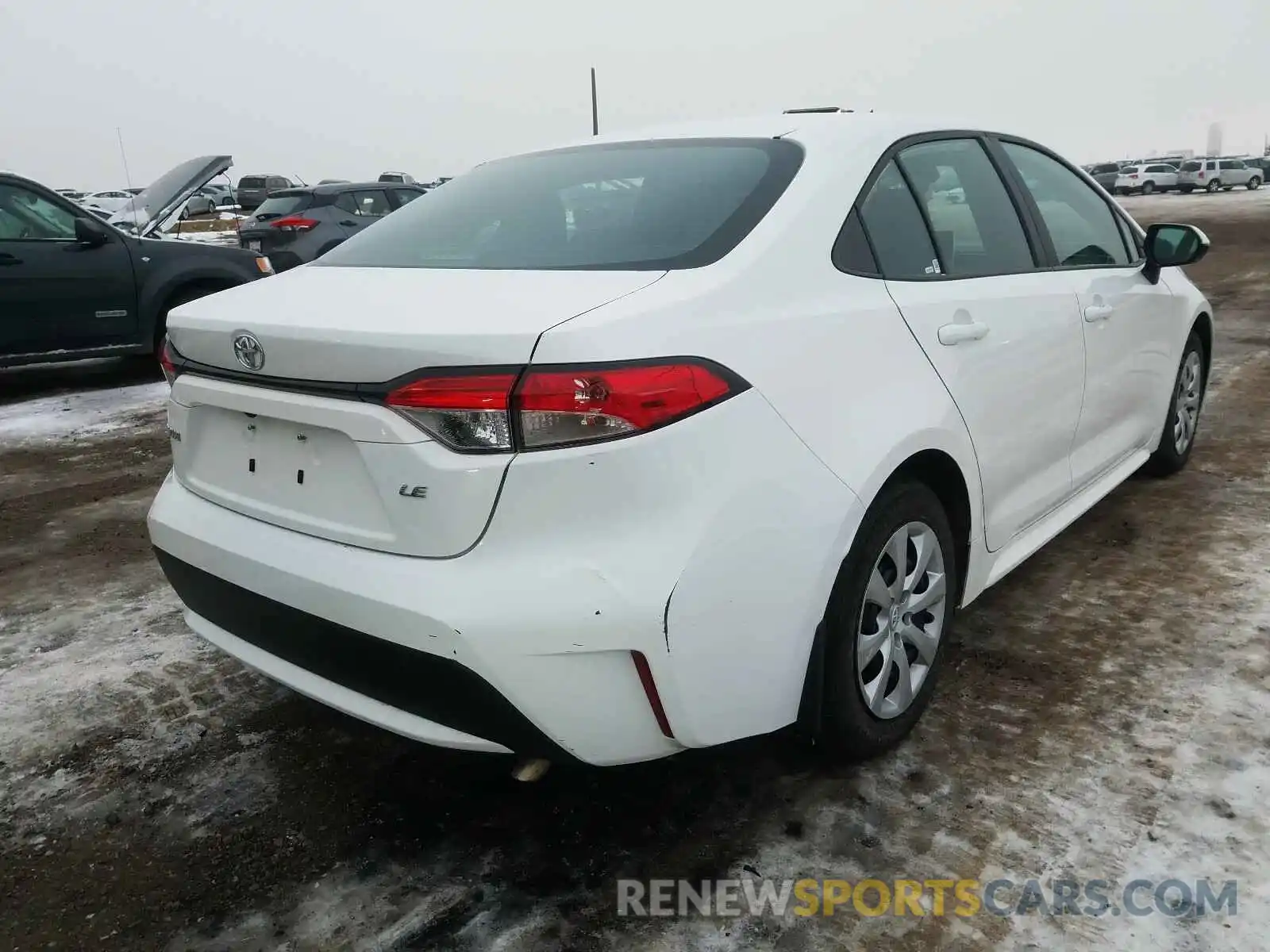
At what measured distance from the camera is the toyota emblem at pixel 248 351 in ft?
6.57

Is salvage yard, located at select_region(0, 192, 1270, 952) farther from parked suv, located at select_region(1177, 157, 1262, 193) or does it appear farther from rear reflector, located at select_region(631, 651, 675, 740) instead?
parked suv, located at select_region(1177, 157, 1262, 193)

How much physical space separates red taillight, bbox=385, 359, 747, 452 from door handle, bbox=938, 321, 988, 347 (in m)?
0.94

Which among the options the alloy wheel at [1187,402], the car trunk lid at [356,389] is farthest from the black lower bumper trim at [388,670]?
the alloy wheel at [1187,402]

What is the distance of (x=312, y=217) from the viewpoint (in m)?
12.2

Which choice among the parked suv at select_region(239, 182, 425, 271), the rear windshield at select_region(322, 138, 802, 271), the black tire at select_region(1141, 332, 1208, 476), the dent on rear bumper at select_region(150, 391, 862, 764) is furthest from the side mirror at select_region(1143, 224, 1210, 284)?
the parked suv at select_region(239, 182, 425, 271)

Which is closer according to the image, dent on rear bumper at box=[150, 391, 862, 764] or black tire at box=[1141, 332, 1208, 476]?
dent on rear bumper at box=[150, 391, 862, 764]

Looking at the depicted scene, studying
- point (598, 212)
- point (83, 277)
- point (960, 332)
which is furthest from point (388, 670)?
point (83, 277)

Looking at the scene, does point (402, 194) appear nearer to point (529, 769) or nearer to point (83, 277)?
point (83, 277)

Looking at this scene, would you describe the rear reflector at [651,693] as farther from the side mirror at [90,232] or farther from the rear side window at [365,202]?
the rear side window at [365,202]

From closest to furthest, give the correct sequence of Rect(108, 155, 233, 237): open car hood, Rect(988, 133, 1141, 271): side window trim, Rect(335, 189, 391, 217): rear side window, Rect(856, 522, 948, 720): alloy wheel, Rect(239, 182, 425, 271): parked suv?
Rect(856, 522, 948, 720): alloy wheel → Rect(988, 133, 1141, 271): side window trim → Rect(108, 155, 233, 237): open car hood → Rect(239, 182, 425, 271): parked suv → Rect(335, 189, 391, 217): rear side window

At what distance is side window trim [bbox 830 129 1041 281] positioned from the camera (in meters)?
2.35

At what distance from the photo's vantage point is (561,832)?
2.22 m

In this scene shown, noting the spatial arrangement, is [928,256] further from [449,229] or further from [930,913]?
[930,913]

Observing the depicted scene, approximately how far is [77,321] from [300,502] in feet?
21.3
